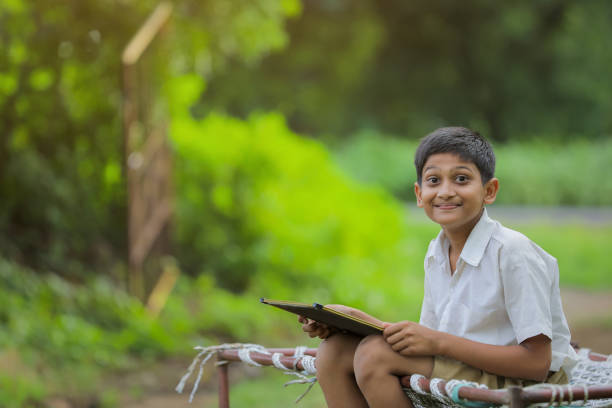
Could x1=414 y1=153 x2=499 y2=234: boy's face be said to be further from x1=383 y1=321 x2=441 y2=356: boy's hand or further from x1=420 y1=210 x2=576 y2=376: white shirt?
x1=383 y1=321 x2=441 y2=356: boy's hand

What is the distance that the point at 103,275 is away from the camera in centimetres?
567

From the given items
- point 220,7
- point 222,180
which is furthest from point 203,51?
point 222,180

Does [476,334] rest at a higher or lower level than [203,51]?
lower

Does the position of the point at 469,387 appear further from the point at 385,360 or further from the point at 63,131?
the point at 63,131

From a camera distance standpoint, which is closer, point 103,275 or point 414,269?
point 103,275

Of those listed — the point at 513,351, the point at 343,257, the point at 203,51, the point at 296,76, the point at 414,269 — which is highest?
the point at 296,76

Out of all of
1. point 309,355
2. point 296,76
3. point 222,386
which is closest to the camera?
point 309,355

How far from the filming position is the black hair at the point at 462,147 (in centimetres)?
184

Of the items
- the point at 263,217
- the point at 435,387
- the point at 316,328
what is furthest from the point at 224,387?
the point at 263,217

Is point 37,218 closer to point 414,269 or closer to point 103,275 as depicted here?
point 103,275

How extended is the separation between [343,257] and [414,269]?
1638 mm

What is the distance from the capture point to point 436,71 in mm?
22328

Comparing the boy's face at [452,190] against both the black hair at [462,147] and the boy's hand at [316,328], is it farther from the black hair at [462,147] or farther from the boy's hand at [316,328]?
the boy's hand at [316,328]

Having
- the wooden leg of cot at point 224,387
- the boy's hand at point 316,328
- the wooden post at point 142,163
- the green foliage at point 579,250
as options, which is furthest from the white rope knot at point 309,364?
the green foliage at point 579,250
